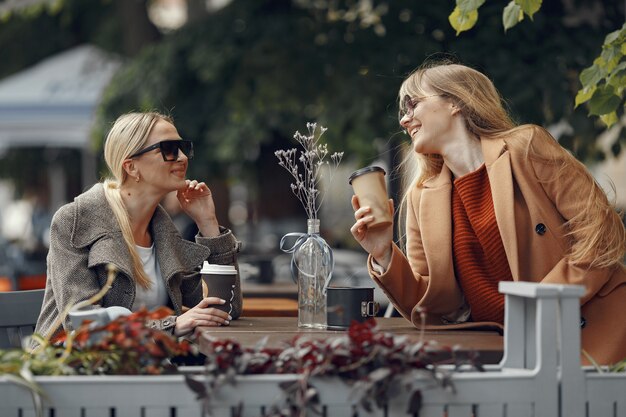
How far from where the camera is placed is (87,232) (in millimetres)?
3750

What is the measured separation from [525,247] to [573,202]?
205mm

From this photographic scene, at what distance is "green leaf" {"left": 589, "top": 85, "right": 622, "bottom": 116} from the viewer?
13.3ft

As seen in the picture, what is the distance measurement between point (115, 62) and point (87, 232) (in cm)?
839

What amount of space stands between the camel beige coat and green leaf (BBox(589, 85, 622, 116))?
0.56 m

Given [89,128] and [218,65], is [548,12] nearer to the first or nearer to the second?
[218,65]

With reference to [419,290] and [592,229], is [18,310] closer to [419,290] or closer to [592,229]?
[419,290]

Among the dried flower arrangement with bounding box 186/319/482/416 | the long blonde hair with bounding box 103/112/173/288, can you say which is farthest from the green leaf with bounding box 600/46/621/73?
the dried flower arrangement with bounding box 186/319/482/416

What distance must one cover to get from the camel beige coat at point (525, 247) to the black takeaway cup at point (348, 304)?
18 cm

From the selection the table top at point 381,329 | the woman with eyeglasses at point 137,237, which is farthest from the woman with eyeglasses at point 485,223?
the woman with eyeglasses at point 137,237

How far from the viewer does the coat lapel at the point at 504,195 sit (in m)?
3.40

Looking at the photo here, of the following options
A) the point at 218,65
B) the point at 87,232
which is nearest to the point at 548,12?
the point at 218,65

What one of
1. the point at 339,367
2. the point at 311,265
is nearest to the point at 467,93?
the point at 311,265

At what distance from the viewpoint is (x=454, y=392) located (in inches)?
92.2

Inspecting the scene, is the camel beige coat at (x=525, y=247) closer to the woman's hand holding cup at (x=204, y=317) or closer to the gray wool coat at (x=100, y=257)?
the woman's hand holding cup at (x=204, y=317)
